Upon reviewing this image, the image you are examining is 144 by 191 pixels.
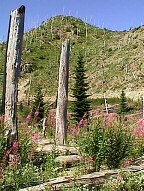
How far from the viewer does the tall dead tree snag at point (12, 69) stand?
5748mm

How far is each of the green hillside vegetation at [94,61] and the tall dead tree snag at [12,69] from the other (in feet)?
99.0

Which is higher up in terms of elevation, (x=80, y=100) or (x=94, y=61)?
(x=94, y=61)

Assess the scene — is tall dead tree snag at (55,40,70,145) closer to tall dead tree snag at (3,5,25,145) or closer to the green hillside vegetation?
tall dead tree snag at (3,5,25,145)

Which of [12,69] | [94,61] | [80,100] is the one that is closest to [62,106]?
[12,69]

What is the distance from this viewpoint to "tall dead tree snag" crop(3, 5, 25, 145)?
5748mm

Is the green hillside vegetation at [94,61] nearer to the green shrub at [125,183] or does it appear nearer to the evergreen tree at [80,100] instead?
the evergreen tree at [80,100]

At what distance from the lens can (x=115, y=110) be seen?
2488 cm

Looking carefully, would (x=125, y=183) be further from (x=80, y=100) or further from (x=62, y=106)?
(x=80, y=100)

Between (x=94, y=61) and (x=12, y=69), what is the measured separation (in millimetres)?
44931

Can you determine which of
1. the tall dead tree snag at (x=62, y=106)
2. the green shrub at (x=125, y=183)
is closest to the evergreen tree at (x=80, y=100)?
the tall dead tree snag at (x=62, y=106)

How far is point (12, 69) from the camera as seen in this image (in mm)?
5910

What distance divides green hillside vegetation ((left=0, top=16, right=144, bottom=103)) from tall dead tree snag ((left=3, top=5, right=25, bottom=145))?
99.0 feet

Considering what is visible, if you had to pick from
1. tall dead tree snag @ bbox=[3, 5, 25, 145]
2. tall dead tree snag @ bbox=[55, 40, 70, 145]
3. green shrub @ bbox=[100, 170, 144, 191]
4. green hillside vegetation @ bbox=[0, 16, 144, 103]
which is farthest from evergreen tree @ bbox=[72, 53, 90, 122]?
green hillside vegetation @ bbox=[0, 16, 144, 103]

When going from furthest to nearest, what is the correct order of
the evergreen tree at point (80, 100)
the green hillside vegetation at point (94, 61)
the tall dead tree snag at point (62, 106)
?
1. the green hillside vegetation at point (94, 61)
2. the evergreen tree at point (80, 100)
3. the tall dead tree snag at point (62, 106)
